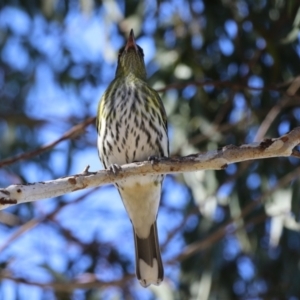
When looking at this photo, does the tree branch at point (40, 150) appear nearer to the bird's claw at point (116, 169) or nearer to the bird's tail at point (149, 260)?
the bird's tail at point (149, 260)

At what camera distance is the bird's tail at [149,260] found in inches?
155

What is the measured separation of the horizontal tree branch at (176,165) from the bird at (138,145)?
513mm

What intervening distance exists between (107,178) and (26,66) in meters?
2.95

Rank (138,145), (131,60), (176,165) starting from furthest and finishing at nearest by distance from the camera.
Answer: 1. (131,60)
2. (138,145)
3. (176,165)

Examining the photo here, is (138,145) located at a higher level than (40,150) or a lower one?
lower

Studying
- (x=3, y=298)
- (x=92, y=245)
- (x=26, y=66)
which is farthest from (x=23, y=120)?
→ (x=3, y=298)

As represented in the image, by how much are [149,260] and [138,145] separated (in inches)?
23.0

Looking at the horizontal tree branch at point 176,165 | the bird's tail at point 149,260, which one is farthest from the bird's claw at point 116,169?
the bird's tail at point 149,260

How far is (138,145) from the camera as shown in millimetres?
3779

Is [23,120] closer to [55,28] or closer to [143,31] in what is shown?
[55,28]

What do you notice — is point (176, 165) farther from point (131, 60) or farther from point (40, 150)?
point (131, 60)

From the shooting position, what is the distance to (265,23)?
468cm

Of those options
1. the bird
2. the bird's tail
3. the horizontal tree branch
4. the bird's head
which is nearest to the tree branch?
the bird

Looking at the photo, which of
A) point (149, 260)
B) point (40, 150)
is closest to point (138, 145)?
point (40, 150)
